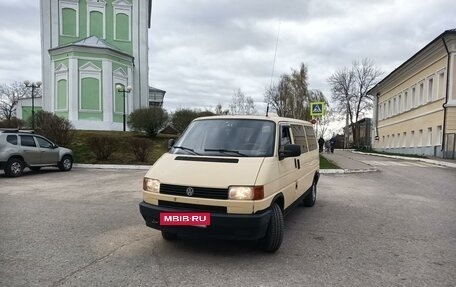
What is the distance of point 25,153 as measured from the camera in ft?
47.2

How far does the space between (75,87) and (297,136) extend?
3109 centimetres

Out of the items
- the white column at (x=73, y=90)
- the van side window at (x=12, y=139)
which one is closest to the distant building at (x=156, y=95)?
the white column at (x=73, y=90)

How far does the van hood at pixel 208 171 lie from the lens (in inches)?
188

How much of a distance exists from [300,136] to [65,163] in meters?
12.6

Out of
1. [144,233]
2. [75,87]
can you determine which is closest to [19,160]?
[144,233]

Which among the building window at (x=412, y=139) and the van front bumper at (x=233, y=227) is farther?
the building window at (x=412, y=139)

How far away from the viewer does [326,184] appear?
12.6 m

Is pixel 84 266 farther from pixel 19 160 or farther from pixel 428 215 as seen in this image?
pixel 19 160

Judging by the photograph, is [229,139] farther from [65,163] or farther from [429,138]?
[429,138]

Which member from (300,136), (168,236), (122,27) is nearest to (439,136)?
(300,136)

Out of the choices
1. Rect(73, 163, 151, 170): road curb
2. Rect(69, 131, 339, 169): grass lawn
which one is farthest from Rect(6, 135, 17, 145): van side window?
Rect(69, 131, 339, 169): grass lawn

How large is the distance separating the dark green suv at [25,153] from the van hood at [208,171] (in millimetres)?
10796

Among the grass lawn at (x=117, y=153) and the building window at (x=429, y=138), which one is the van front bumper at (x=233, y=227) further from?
the building window at (x=429, y=138)

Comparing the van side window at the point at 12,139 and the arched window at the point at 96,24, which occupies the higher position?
the arched window at the point at 96,24
